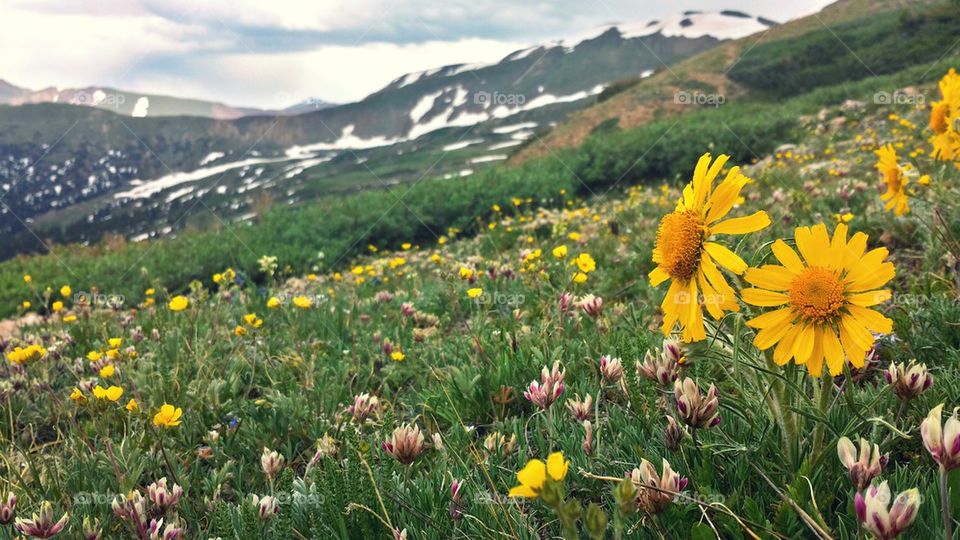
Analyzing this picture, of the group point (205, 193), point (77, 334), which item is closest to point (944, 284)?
point (77, 334)

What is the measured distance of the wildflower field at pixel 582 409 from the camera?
1398mm

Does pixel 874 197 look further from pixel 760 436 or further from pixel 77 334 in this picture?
pixel 77 334

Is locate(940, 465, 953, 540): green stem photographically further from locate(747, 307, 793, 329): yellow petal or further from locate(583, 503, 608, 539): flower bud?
locate(583, 503, 608, 539): flower bud

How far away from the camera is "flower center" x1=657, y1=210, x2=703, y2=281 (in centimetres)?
157

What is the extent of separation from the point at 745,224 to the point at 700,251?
17 centimetres

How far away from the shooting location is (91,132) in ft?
644

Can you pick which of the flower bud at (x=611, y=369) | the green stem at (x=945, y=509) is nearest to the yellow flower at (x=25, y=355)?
the flower bud at (x=611, y=369)

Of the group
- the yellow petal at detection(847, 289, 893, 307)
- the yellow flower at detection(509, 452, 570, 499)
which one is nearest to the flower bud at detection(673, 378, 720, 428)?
the yellow petal at detection(847, 289, 893, 307)

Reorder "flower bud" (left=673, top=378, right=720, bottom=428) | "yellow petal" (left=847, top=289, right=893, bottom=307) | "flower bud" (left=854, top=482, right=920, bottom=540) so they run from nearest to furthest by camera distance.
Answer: "flower bud" (left=854, top=482, right=920, bottom=540) < "yellow petal" (left=847, top=289, right=893, bottom=307) < "flower bud" (left=673, top=378, right=720, bottom=428)

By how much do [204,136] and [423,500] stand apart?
21140 centimetres

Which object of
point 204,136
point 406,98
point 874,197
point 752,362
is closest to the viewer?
point 752,362

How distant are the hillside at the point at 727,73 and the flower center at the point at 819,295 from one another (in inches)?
1201

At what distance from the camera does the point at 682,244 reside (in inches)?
62.1

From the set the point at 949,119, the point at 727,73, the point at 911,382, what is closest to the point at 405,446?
the point at 911,382
